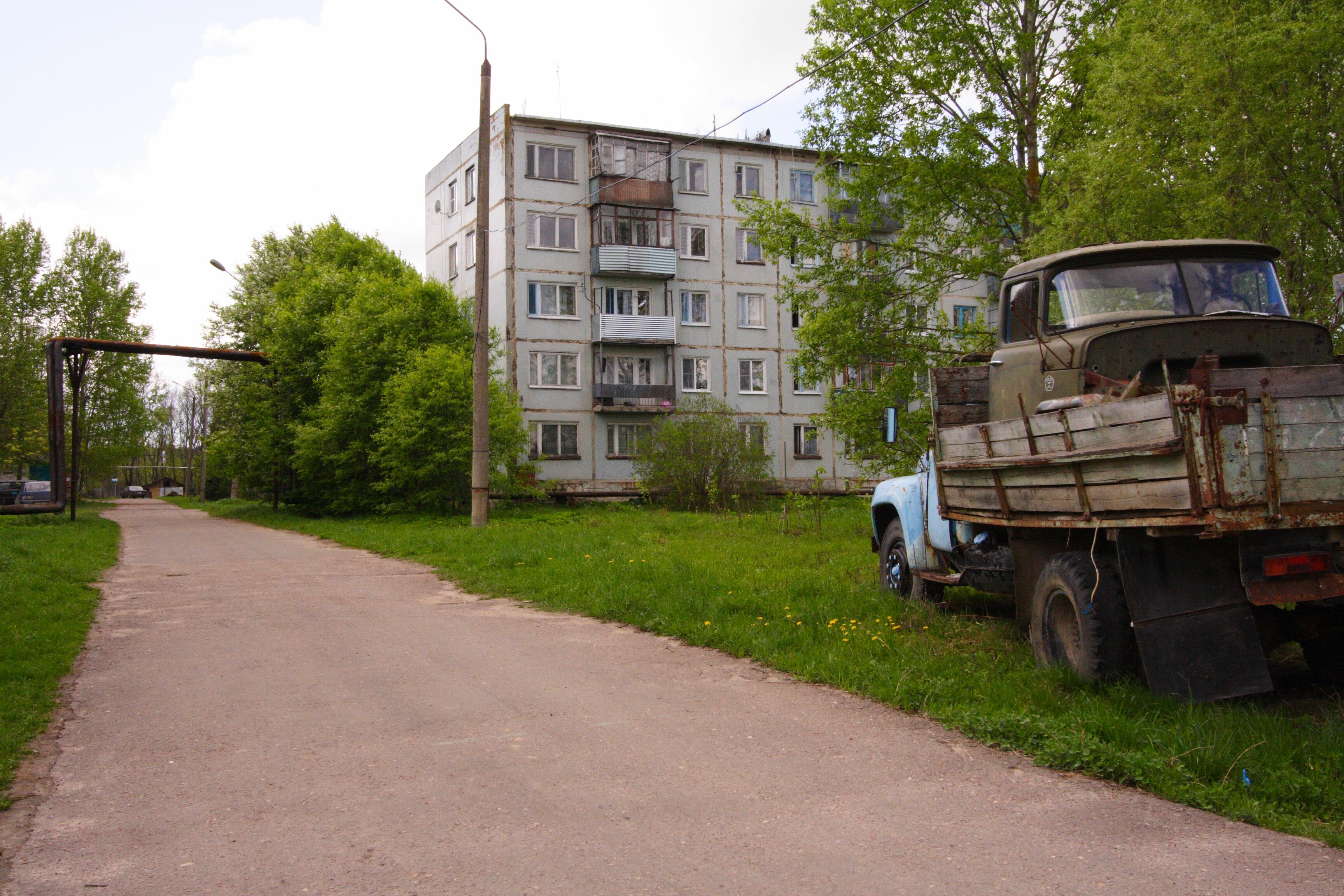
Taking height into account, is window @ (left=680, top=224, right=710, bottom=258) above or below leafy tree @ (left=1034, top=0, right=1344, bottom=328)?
above

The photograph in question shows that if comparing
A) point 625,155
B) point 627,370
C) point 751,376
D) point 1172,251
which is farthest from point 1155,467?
point 751,376

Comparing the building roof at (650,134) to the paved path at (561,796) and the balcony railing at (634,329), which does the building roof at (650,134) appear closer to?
the balcony railing at (634,329)

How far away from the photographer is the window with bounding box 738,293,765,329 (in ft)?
144

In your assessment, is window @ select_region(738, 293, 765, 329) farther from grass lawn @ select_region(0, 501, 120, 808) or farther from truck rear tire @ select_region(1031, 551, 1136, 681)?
truck rear tire @ select_region(1031, 551, 1136, 681)

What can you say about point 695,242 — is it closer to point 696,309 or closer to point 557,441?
point 696,309

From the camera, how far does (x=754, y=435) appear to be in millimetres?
32344

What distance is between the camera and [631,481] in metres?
40.4

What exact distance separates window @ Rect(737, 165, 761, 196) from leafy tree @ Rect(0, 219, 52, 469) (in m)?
34.0

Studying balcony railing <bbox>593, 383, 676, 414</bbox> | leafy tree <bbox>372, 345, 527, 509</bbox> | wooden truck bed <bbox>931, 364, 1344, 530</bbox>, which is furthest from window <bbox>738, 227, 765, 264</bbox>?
wooden truck bed <bbox>931, 364, 1344, 530</bbox>

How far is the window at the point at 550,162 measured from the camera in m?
40.8

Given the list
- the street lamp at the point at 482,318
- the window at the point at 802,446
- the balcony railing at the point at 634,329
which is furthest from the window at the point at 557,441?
the street lamp at the point at 482,318

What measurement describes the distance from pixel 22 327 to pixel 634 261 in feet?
102

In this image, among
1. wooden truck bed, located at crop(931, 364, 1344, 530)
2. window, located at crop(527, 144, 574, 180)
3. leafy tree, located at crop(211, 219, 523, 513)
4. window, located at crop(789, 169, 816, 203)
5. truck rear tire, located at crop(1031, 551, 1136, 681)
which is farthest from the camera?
window, located at crop(789, 169, 816, 203)

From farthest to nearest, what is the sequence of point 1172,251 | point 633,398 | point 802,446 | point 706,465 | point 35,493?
1. point 802,446
2. point 633,398
3. point 35,493
4. point 706,465
5. point 1172,251
